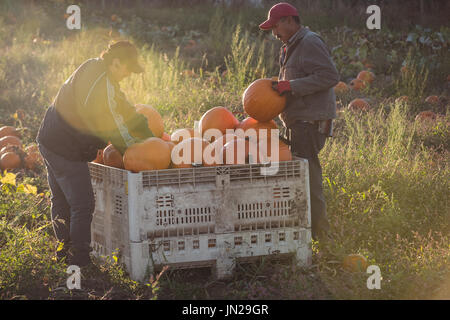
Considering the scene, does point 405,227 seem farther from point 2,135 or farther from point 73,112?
point 2,135

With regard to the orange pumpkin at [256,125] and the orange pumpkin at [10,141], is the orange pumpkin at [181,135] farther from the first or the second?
the orange pumpkin at [10,141]

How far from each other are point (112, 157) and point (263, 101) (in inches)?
46.5

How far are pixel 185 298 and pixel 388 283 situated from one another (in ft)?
4.31

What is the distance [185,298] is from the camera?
366 cm

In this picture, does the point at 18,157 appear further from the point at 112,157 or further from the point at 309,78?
the point at 309,78

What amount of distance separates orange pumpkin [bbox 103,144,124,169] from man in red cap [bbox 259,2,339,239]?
1267 millimetres

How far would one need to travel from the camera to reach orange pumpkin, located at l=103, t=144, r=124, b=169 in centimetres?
417

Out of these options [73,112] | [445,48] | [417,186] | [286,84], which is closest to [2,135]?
[73,112]

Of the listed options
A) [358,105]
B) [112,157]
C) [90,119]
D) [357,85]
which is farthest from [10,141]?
[357,85]

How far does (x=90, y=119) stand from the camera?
12.9 ft

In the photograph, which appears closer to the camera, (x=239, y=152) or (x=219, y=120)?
(x=239, y=152)

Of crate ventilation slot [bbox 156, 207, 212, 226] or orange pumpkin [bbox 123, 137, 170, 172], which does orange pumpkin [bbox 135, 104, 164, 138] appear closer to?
orange pumpkin [bbox 123, 137, 170, 172]

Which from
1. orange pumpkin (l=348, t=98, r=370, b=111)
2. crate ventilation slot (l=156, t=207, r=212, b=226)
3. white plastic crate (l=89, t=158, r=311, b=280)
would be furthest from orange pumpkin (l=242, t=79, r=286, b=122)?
orange pumpkin (l=348, t=98, r=370, b=111)

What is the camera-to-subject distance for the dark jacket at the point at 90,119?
3883 mm
